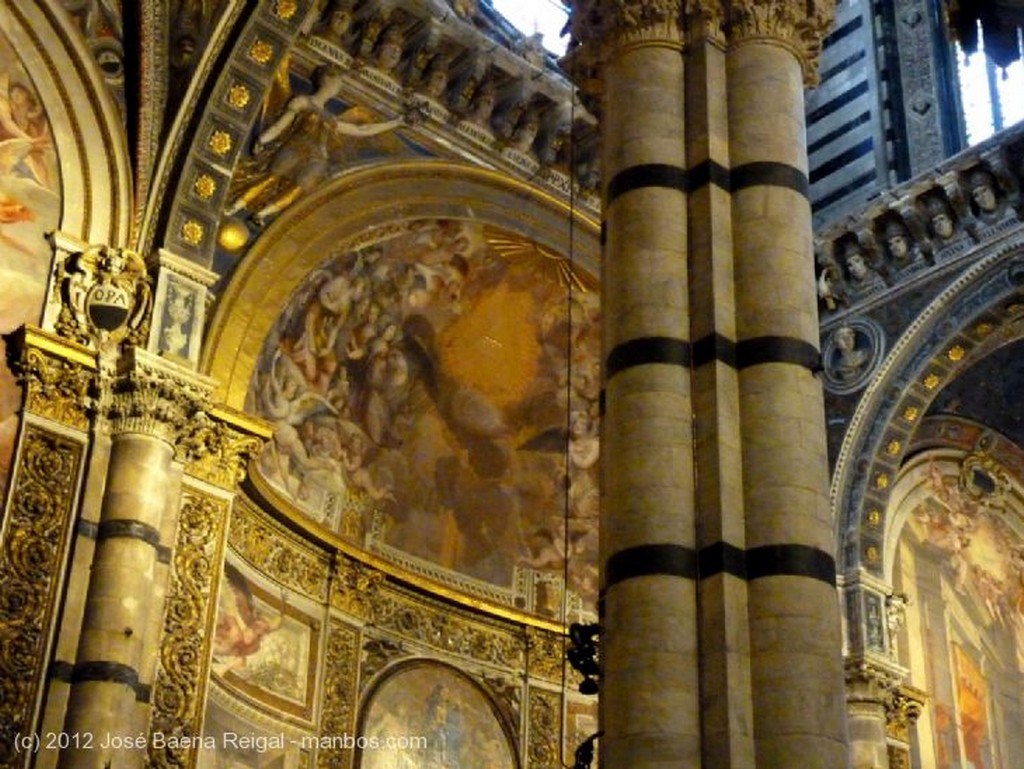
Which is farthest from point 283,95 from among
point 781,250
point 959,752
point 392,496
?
point 959,752

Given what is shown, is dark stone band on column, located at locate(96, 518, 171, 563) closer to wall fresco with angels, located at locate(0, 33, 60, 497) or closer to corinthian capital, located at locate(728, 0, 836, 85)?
wall fresco with angels, located at locate(0, 33, 60, 497)

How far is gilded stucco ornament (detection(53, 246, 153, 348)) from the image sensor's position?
35.8ft

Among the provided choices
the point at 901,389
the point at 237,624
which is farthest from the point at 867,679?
the point at 237,624

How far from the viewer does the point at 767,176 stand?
8.38 m

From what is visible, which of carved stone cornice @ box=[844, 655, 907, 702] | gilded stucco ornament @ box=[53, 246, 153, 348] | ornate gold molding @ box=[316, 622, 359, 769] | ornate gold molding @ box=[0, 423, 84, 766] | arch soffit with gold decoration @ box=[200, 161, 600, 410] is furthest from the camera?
carved stone cornice @ box=[844, 655, 907, 702]

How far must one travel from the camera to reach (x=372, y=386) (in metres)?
14.6

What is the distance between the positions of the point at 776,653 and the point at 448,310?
8176 mm

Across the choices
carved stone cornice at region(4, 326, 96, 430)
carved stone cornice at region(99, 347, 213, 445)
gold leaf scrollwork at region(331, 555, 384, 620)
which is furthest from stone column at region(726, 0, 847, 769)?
gold leaf scrollwork at region(331, 555, 384, 620)

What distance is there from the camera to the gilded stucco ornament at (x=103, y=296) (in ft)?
35.8

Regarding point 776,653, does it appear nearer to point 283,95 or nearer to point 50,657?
point 50,657

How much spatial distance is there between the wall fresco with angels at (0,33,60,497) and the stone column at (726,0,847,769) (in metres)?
4.82

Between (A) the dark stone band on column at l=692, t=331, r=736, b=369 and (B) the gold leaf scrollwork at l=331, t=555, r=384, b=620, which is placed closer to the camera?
(A) the dark stone band on column at l=692, t=331, r=736, b=369

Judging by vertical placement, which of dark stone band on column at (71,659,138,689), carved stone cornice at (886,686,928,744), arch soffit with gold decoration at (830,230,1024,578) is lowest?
dark stone band on column at (71,659,138,689)

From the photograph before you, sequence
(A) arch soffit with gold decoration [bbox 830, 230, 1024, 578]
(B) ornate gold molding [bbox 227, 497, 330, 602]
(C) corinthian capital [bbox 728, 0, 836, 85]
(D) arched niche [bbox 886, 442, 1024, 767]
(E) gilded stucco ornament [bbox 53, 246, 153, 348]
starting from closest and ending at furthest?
(C) corinthian capital [bbox 728, 0, 836, 85] < (E) gilded stucco ornament [bbox 53, 246, 153, 348] < (B) ornate gold molding [bbox 227, 497, 330, 602] < (A) arch soffit with gold decoration [bbox 830, 230, 1024, 578] < (D) arched niche [bbox 886, 442, 1024, 767]
